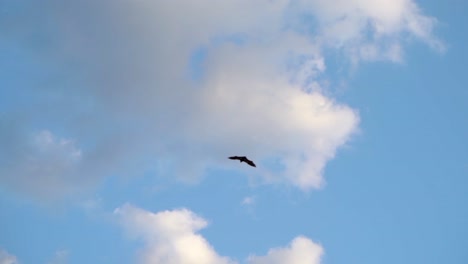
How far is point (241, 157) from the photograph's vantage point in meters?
60.7
